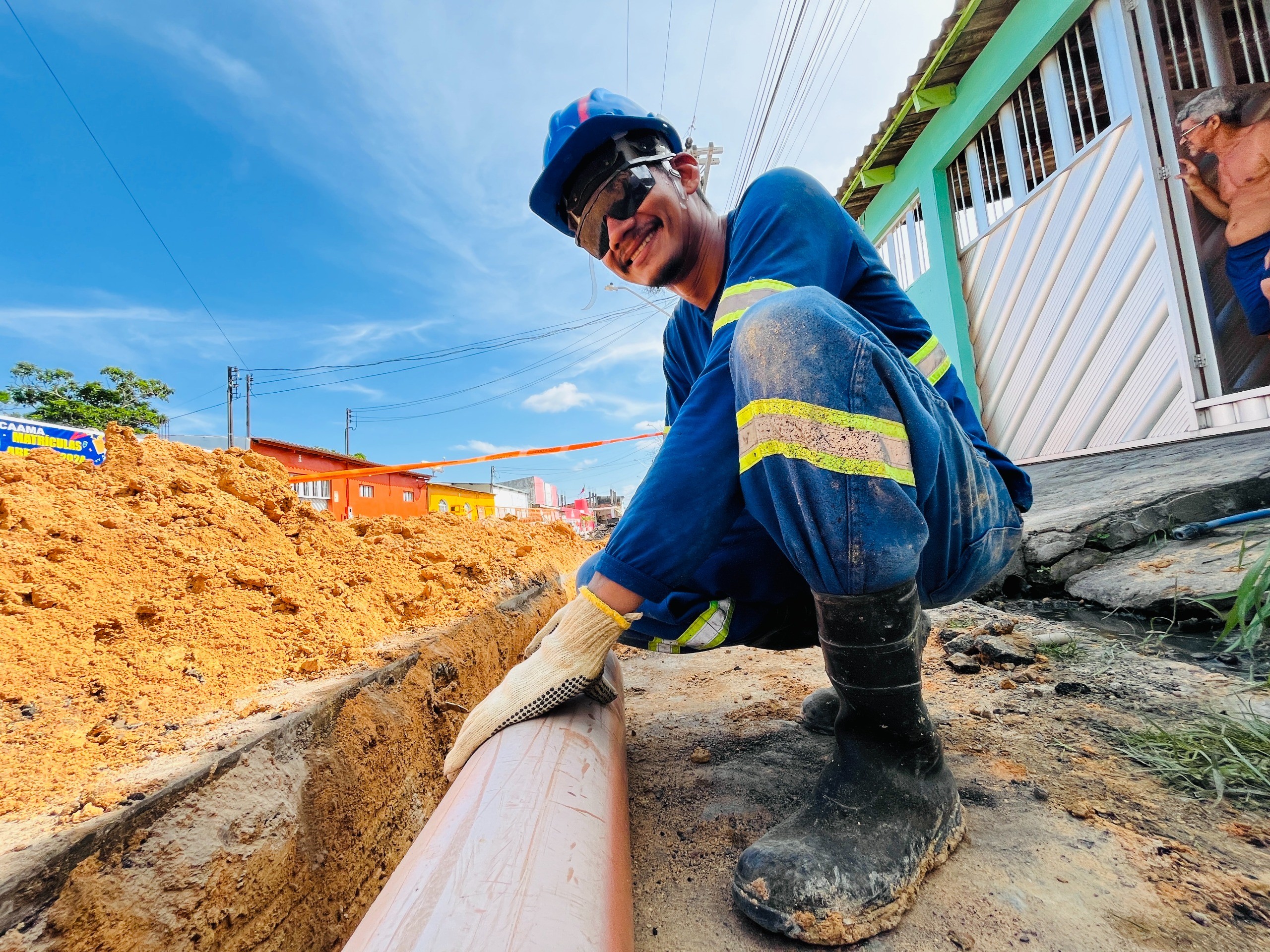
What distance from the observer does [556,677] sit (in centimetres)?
109

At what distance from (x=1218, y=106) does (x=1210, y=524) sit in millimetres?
2841

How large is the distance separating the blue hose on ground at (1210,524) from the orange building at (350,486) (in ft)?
44.8

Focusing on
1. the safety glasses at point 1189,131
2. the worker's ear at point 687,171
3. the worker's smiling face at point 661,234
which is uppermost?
the safety glasses at point 1189,131

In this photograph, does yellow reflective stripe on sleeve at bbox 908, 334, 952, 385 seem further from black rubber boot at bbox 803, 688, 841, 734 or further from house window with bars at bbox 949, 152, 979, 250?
house window with bars at bbox 949, 152, 979, 250

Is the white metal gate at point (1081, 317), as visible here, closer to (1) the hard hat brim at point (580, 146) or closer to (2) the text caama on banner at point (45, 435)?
(1) the hard hat brim at point (580, 146)

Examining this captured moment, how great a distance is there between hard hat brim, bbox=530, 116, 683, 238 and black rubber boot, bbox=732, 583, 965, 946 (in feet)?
4.17

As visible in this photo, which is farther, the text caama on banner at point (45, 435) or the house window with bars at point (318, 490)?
the house window with bars at point (318, 490)

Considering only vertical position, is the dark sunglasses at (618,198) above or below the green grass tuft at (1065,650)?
above

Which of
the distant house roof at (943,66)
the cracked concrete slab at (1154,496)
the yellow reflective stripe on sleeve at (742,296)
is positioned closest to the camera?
the yellow reflective stripe on sleeve at (742,296)

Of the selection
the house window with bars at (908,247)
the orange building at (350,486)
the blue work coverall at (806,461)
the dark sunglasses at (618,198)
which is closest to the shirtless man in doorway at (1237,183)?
the house window with bars at (908,247)

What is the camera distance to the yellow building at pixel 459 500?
2397 centimetres

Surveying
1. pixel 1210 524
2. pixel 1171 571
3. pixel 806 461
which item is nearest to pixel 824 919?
pixel 806 461

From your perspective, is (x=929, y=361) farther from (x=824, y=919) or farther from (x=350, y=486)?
(x=350, y=486)

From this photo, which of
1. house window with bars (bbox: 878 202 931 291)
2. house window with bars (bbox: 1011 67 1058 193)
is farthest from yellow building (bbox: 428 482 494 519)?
house window with bars (bbox: 1011 67 1058 193)
